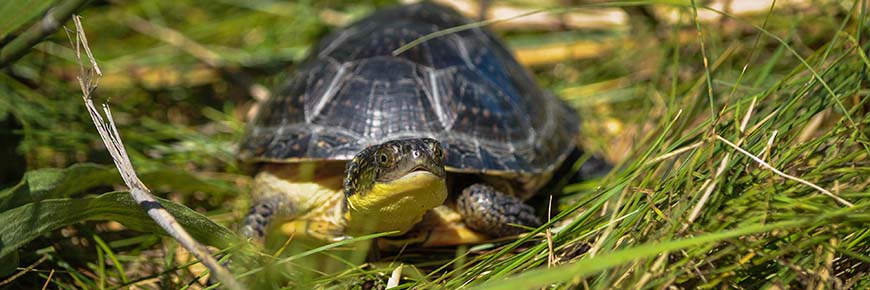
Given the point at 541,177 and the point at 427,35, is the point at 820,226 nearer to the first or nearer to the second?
the point at 541,177

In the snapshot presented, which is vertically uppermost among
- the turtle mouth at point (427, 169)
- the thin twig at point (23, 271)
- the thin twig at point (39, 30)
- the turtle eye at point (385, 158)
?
the thin twig at point (39, 30)

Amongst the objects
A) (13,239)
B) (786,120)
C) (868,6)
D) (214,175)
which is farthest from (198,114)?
(868,6)

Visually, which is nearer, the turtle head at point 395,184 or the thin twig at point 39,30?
the turtle head at point 395,184

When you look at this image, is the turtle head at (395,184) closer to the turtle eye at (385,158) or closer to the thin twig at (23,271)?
the turtle eye at (385,158)

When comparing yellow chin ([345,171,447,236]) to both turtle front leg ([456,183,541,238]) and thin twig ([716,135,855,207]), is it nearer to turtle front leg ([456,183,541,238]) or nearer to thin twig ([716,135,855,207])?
turtle front leg ([456,183,541,238])

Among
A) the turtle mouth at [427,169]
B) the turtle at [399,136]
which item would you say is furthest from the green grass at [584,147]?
the turtle mouth at [427,169]

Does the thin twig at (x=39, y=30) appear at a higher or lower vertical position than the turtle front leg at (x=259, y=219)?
higher

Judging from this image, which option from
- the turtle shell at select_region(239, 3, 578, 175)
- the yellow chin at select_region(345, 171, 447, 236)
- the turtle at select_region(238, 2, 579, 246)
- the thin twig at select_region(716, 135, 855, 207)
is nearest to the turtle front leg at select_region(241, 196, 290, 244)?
the turtle at select_region(238, 2, 579, 246)
